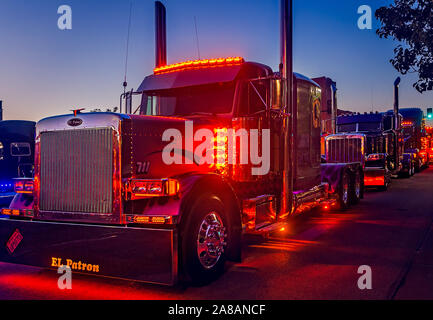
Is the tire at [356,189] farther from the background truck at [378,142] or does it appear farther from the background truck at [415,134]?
the background truck at [415,134]

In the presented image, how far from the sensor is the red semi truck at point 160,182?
4.79 meters

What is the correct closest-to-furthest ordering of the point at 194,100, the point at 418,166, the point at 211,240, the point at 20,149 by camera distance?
the point at 211,240, the point at 194,100, the point at 20,149, the point at 418,166

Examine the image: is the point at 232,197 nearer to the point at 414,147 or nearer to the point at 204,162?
the point at 204,162

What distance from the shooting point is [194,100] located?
22.1 feet

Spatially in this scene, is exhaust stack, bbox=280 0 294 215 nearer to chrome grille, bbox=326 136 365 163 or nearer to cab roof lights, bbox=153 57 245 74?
cab roof lights, bbox=153 57 245 74

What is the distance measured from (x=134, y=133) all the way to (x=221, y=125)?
5.24 ft

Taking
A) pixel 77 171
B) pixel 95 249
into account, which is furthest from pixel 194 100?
pixel 95 249

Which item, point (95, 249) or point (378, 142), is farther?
point (378, 142)

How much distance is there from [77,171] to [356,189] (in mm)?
9801

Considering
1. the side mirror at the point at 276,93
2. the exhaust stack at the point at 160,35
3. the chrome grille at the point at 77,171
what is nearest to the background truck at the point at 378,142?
the exhaust stack at the point at 160,35

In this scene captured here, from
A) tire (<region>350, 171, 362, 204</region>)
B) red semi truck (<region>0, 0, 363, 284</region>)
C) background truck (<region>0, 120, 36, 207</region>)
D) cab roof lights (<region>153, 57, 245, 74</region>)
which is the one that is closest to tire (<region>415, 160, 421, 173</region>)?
tire (<region>350, 171, 362, 204</region>)

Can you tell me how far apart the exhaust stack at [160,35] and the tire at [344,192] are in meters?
5.46

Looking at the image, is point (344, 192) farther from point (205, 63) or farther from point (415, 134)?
point (415, 134)

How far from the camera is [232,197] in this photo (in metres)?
5.91
